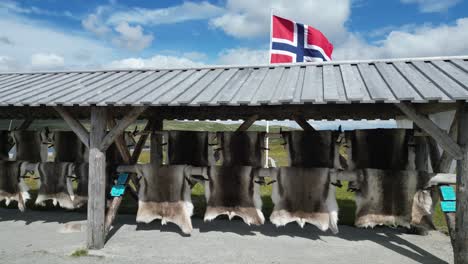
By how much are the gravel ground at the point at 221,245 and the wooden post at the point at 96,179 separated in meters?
0.29

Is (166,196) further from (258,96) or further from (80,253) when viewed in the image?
(258,96)

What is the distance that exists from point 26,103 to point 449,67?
7.15m

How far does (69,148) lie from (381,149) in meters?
6.42

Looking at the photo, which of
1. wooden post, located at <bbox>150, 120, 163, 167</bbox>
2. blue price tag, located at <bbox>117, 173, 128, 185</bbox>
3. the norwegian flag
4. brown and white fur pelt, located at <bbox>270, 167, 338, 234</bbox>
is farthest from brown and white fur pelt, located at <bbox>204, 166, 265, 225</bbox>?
the norwegian flag

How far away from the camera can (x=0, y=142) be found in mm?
8156

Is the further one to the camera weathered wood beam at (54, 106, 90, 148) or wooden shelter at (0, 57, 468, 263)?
weathered wood beam at (54, 106, 90, 148)

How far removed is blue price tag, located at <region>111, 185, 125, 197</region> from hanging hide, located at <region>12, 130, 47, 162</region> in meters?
2.30

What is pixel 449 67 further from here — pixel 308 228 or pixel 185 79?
pixel 185 79

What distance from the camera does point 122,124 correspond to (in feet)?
19.8

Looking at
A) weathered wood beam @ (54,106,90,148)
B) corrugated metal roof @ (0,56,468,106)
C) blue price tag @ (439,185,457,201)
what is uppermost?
corrugated metal roof @ (0,56,468,106)

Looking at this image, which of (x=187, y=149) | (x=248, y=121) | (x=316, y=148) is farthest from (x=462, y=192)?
(x=187, y=149)

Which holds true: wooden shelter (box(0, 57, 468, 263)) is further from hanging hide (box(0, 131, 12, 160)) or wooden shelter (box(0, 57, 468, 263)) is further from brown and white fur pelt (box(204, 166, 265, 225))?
brown and white fur pelt (box(204, 166, 265, 225))

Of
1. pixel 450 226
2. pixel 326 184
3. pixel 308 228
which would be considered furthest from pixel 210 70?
pixel 450 226

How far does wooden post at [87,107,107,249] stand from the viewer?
6.08m
